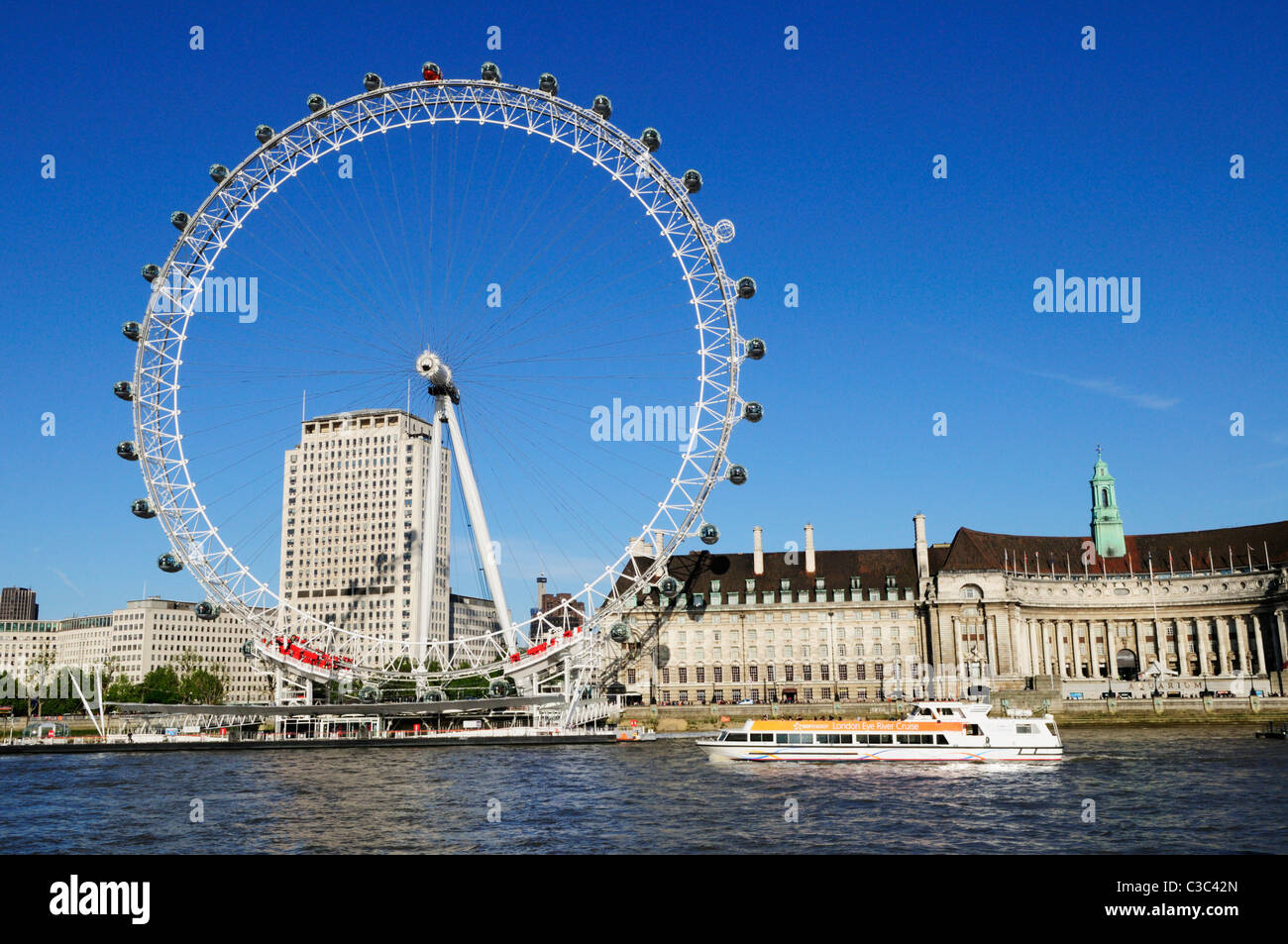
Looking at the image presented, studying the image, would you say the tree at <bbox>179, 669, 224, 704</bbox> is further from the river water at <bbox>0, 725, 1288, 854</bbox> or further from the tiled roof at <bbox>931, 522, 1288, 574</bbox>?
the tiled roof at <bbox>931, 522, 1288, 574</bbox>

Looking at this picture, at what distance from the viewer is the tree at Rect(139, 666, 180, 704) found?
169000mm

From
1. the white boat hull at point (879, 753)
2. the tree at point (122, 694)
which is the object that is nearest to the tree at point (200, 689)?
the tree at point (122, 694)

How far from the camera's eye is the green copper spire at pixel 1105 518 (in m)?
151

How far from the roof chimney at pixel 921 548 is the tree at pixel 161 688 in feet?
360

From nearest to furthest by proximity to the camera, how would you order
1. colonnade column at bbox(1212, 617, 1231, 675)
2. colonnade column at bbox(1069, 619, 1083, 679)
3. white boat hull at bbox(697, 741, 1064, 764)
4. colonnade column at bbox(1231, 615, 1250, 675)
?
1. white boat hull at bbox(697, 741, 1064, 764)
2. colonnade column at bbox(1231, 615, 1250, 675)
3. colonnade column at bbox(1212, 617, 1231, 675)
4. colonnade column at bbox(1069, 619, 1083, 679)

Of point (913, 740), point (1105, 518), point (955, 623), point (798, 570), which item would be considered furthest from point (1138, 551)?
point (913, 740)

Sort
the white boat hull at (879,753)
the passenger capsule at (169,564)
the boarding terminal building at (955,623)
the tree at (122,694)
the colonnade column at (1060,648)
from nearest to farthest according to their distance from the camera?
the white boat hull at (879,753), the passenger capsule at (169,564), the boarding terminal building at (955,623), the colonnade column at (1060,648), the tree at (122,694)

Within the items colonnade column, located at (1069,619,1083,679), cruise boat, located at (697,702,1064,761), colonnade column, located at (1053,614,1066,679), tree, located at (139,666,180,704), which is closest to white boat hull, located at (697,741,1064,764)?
cruise boat, located at (697,702,1064,761)

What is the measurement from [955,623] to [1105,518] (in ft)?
117

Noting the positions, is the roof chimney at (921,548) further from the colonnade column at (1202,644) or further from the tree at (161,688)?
the tree at (161,688)

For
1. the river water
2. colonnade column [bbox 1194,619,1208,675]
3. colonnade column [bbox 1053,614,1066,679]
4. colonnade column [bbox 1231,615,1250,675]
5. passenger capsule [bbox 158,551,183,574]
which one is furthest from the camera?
colonnade column [bbox 1053,614,1066,679]

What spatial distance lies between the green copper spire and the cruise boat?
87594 millimetres
